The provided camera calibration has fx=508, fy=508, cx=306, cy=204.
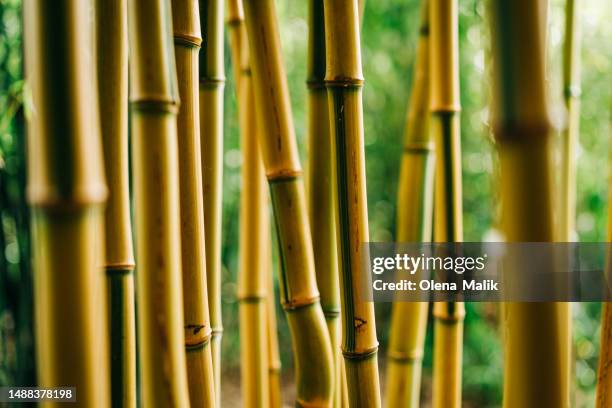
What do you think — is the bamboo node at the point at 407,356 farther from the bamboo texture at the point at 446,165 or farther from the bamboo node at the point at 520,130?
the bamboo node at the point at 520,130

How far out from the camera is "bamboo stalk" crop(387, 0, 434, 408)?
0.66 metres

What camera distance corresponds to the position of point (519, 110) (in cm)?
26

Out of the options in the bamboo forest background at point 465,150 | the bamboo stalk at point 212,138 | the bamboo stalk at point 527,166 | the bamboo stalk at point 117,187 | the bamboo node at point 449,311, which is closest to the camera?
the bamboo stalk at point 527,166

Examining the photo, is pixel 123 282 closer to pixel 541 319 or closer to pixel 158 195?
pixel 158 195

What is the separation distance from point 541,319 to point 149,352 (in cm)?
24

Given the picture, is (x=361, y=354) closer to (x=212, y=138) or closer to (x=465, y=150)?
(x=212, y=138)

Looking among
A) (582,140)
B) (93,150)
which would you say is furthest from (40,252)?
(582,140)

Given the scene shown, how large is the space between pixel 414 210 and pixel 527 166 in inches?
15.6

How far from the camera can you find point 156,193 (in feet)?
1.08

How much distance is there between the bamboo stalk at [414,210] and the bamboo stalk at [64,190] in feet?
1.46

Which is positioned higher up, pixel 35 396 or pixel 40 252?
pixel 40 252

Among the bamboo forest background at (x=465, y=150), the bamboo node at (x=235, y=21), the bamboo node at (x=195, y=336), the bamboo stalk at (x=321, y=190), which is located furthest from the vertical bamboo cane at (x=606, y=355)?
the bamboo forest background at (x=465, y=150)

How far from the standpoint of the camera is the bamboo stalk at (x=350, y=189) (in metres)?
0.42

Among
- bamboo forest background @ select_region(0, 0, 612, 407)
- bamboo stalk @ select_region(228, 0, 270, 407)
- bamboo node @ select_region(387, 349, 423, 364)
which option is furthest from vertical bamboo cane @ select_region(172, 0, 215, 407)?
bamboo forest background @ select_region(0, 0, 612, 407)
